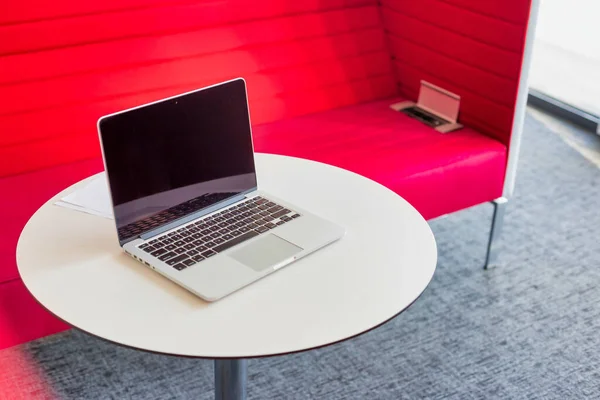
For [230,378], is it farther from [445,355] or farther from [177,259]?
[445,355]

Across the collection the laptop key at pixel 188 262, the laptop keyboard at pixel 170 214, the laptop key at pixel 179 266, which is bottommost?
the laptop key at pixel 179 266

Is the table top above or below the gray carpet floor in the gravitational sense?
above

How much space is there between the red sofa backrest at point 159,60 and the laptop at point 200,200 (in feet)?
3.04

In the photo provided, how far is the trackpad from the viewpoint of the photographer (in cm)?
141

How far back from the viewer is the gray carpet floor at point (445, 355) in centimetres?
203

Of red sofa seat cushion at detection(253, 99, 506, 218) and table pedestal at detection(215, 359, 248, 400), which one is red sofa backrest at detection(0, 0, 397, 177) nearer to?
red sofa seat cushion at detection(253, 99, 506, 218)

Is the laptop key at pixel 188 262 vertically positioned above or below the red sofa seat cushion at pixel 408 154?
above

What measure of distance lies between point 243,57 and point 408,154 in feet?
2.22

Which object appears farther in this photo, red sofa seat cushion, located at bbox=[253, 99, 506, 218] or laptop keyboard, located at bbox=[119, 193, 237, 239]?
red sofa seat cushion, located at bbox=[253, 99, 506, 218]

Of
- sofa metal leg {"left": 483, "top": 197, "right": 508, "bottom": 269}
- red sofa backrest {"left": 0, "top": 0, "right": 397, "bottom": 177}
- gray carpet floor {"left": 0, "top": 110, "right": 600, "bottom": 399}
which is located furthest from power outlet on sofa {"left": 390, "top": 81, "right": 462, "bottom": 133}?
gray carpet floor {"left": 0, "top": 110, "right": 600, "bottom": 399}

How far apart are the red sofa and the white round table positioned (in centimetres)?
52

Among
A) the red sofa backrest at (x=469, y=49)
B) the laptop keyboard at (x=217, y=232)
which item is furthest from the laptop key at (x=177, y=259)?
the red sofa backrest at (x=469, y=49)

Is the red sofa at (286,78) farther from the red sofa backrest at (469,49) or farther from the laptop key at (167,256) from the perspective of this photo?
the laptop key at (167,256)

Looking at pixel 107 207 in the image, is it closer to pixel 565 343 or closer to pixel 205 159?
pixel 205 159
